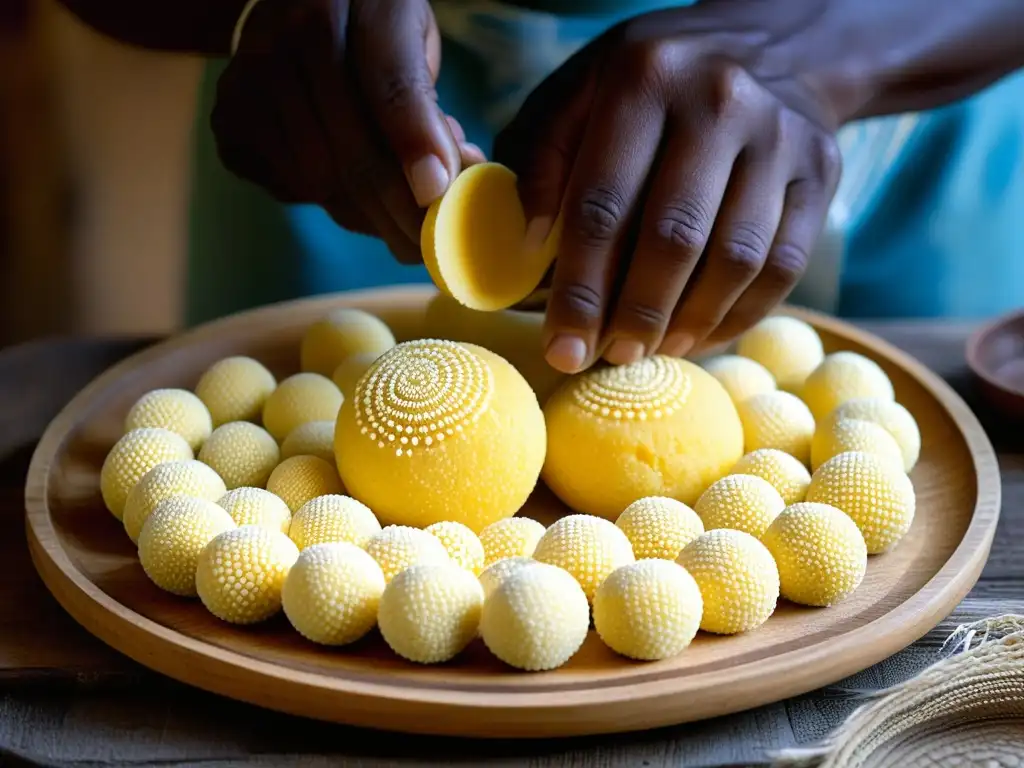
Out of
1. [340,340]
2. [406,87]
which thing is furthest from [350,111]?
[340,340]

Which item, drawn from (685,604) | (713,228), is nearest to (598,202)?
(713,228)

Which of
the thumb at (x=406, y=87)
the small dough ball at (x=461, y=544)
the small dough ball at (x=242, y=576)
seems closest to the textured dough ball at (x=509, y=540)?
the small dough ball at (x=461, y=544)

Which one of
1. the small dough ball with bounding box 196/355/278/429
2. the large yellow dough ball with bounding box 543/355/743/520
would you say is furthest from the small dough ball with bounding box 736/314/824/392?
the small dough ball with bounding box 196/355/278/429

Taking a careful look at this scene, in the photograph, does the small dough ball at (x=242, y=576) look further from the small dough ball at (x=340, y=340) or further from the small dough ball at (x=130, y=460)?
the small dough ball at (x=340, y=340)

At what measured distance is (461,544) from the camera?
2.14 ft

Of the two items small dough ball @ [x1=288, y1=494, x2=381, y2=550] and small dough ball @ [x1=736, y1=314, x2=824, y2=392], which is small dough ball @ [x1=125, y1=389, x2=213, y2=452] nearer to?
small dough ball @ [x1=288, y1=494, x2=381, y2=550]

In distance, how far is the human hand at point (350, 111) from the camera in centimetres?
75

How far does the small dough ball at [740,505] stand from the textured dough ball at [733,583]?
2.2 inches

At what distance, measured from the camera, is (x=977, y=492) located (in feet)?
2.43

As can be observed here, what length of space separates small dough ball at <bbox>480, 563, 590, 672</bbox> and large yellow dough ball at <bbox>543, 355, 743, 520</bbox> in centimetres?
16

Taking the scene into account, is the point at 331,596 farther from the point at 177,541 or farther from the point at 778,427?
the point at 778,427

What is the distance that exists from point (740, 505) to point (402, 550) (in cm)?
19

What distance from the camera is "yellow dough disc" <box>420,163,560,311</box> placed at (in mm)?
744

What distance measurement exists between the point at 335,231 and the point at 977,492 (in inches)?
26.4
